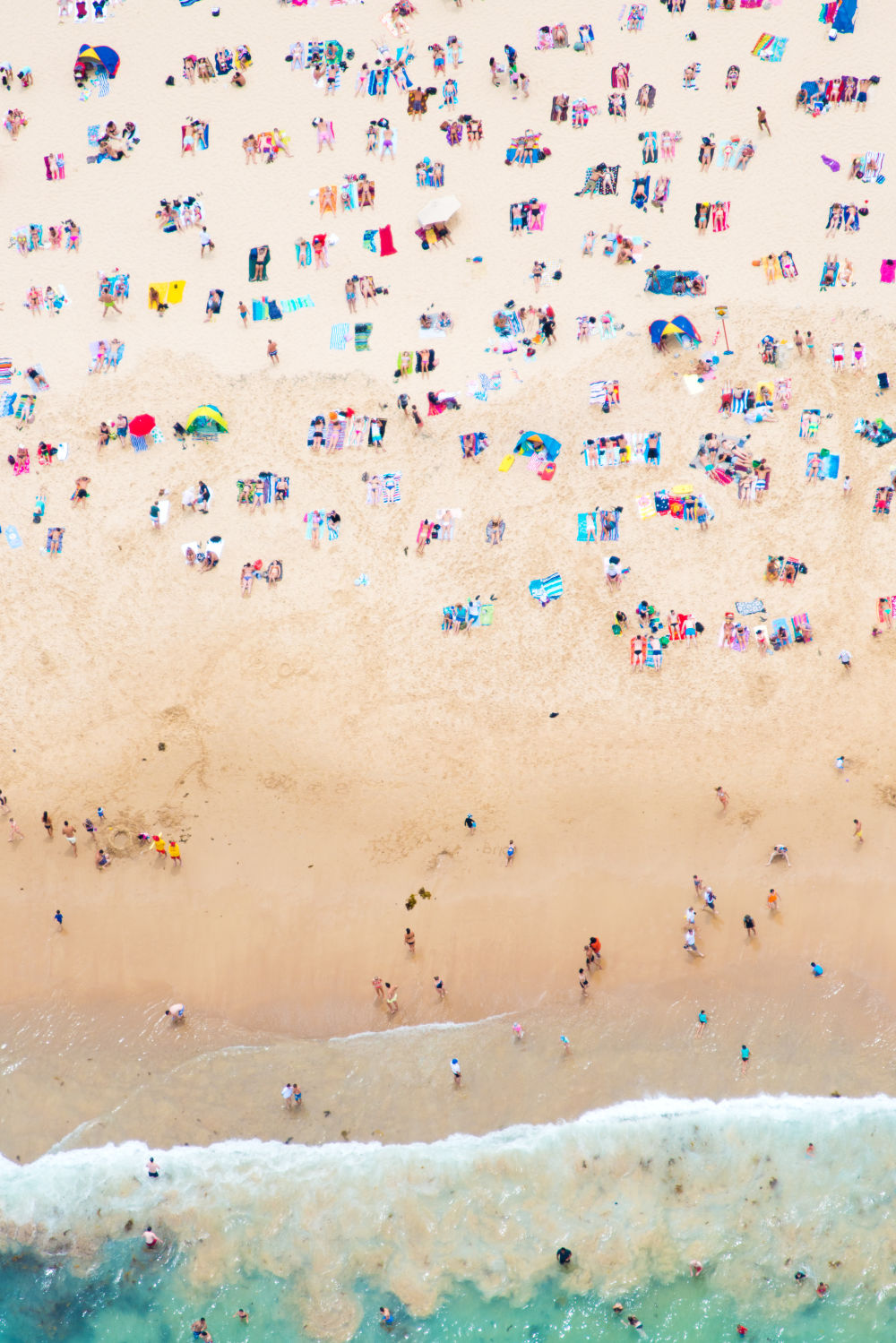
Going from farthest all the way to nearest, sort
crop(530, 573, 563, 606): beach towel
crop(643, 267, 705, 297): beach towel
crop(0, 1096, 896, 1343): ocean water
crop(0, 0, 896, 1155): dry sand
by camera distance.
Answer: crop(643, 267, 705, 297): beach towel, crop(530, 573, 563, 606): beach towel, crop(0, 0, 896, 1155): dry sand, crop(0, 1096, 896, 1343): ocean water

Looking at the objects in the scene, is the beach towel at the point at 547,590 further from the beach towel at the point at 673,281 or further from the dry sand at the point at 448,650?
the beach towel at the point at 673,281

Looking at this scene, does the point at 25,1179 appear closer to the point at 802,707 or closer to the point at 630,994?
the point at 630,994

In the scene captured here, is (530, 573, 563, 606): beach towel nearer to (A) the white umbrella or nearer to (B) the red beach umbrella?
(A) the white umbrella

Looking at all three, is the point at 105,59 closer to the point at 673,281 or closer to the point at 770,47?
the point at 673,281

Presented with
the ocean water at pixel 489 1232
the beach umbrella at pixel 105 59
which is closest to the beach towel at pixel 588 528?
the ocean water at pixel 489 1232

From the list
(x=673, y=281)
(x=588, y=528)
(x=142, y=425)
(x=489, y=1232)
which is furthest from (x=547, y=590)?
(x=489, y=1232)

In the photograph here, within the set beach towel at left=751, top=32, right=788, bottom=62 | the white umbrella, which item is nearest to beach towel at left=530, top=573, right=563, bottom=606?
the white umbrella

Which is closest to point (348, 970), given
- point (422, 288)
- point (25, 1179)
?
point (25, 1179)
